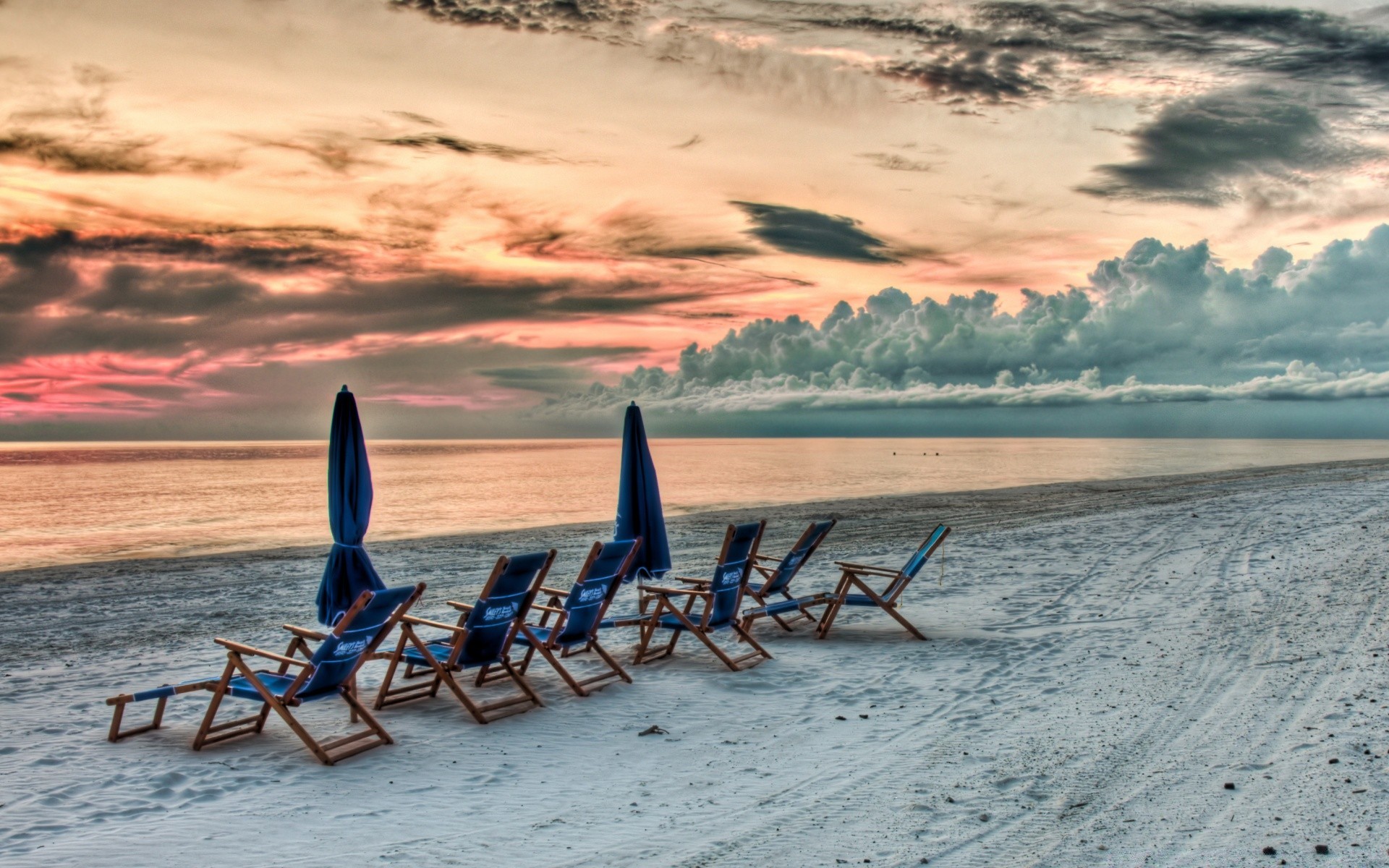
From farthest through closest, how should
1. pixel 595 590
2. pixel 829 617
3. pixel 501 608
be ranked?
pixel 829 617 < pixel 595 590 < pixel 501 608

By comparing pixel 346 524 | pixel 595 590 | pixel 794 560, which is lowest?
pixel 794 560

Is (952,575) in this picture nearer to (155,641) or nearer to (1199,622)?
(1199,622)

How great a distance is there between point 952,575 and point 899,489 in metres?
25.1

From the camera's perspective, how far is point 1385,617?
7.68m

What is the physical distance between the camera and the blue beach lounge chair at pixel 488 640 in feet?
18.4

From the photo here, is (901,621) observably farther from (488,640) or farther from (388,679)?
(388,679)

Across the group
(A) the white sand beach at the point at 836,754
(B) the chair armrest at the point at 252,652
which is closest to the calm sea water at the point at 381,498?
(A) the white sand beach at the point at 836,754

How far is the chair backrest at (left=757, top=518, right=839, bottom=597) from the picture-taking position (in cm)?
783

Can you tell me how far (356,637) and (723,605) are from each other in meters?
2.97

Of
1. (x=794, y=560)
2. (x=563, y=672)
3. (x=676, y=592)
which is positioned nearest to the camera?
(x=563, y=672)

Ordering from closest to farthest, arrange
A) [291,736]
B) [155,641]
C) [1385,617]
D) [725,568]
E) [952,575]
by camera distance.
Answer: [291,736]
[725,568]
[1385,617]
[155,641]
[952,575]

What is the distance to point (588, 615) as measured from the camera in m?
6.34

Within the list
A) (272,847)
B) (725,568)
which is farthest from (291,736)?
(725,568)

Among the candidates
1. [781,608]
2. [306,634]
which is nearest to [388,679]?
[306,634]
